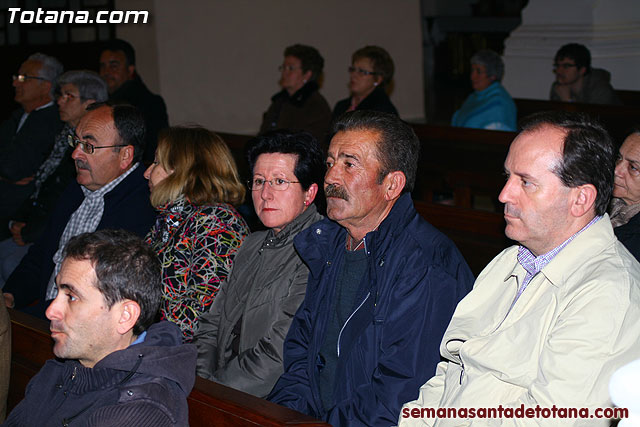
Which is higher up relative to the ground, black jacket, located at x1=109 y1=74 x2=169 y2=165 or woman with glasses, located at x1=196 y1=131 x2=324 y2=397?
black jacket, located at x1=109 y1=74 x2=169 y2=165

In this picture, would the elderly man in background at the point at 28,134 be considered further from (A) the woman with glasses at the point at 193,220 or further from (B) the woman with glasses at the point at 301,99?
(A) the woman with glasses at the point at 193,220

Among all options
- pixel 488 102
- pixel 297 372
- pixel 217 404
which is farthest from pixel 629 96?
pixel 217 404

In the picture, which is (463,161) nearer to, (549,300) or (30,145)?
(30,145)

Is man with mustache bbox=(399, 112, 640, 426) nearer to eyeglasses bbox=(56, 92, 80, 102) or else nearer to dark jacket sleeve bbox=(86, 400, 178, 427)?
dark jacket sleeve bbox=(86, 400, 178, 427)

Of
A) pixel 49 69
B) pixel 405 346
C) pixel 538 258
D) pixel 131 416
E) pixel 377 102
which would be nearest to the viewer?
pixel 131 416

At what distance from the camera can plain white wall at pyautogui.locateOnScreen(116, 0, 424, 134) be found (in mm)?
8398

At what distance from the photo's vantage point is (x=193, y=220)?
2.80 meters

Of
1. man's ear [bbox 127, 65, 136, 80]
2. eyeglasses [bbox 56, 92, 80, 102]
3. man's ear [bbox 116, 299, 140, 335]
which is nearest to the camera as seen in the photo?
man's ear [bbox 116, 299, 140, 335]

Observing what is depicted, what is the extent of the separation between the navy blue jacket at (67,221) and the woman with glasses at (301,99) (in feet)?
7.29

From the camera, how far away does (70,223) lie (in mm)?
3395

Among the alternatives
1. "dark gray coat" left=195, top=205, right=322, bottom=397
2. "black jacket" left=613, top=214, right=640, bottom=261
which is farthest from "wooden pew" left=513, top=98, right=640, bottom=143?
"dark gray coat" left=195, top=205, right=322, bottom=397

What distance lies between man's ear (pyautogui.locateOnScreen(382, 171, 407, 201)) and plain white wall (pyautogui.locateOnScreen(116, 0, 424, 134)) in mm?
6422

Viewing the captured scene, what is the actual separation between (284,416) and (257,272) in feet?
2.91

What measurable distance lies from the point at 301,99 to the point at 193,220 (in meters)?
2.94
